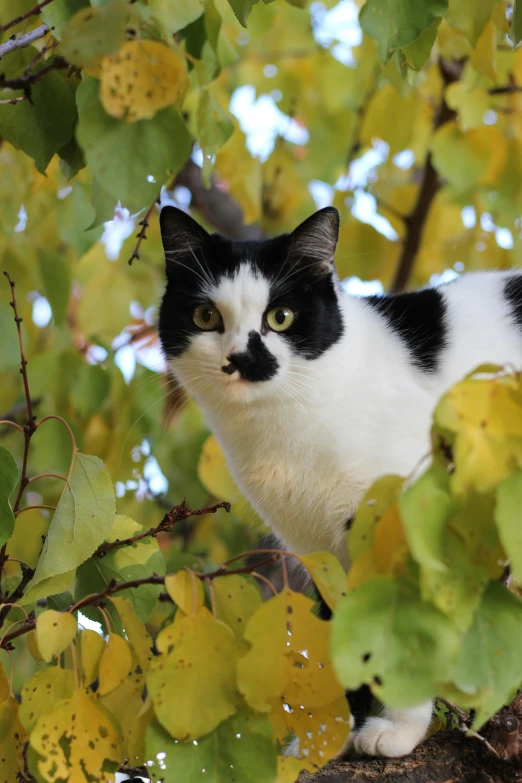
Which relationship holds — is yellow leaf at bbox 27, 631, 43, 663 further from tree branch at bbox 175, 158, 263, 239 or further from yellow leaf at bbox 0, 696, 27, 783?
tree branch at bbox 175, 158, 263, 239

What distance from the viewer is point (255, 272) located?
5.61 feet

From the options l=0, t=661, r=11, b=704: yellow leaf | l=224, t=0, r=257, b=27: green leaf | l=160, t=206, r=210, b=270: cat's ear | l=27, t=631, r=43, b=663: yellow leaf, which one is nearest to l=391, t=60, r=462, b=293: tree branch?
l=160, t=206, r=210, b=270: cat's ear

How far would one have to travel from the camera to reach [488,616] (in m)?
0.83

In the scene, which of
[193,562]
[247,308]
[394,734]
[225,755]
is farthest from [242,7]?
[193,562]

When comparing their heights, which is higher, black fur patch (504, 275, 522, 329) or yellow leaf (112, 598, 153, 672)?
yellow leaf (112, 598, 153, 672)

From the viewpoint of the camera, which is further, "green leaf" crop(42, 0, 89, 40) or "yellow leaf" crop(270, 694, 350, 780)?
"green leaf" crop(42, 0, 89, 40)

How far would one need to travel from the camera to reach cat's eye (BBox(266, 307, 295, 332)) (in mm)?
1662

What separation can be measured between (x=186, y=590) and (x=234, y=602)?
0.24 feet

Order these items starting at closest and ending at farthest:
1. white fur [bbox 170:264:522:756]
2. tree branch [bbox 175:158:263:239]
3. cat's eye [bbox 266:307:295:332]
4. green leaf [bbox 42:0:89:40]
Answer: green leaf [bbox 42:0:89:40]
white fur [bbox 170:264:522:756]
cat's eye [bbox 266:307:295:332]
tree branch [bbox 175:158:263:239]

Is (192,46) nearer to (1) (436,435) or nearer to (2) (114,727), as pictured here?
(1) (436,435)

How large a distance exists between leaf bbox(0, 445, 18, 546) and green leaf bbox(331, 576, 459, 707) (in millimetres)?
589

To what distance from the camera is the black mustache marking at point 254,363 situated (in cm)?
155

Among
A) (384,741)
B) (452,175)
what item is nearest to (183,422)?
(452,175)

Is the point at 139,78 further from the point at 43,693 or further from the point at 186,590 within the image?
the point at 43,693
